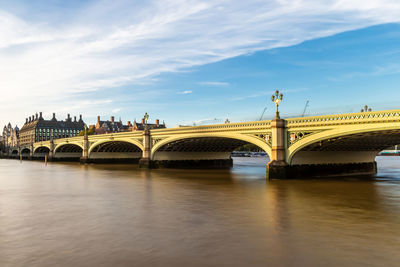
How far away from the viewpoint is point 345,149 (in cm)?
4050

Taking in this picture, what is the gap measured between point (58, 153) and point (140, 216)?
91969mm

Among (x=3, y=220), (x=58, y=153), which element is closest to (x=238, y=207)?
(x=3, y=220)

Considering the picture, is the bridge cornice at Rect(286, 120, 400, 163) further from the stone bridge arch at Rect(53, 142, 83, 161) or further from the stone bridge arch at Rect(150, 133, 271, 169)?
the stone bridge arch at Rect(53, 142, 83, 161)

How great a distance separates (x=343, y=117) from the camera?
31.1 metres

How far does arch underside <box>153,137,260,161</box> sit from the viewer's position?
53.3 metres

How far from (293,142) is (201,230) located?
21.6 meters

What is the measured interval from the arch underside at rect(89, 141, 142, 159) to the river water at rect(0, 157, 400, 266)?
51.7m

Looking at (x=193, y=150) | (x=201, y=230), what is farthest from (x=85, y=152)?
(x=201, y=230)

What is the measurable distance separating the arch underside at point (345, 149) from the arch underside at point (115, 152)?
4533 cm

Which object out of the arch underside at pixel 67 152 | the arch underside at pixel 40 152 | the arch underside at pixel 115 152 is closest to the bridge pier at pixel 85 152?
the arch underside at pixel 115 152

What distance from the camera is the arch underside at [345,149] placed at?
33.5 metres

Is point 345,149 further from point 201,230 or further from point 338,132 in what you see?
point 201,230

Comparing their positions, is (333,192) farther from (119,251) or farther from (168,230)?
(119,251)

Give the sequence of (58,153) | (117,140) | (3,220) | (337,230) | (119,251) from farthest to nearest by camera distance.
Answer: (58,153)
(117,140)
(3,220)
(337,230)
(119,251)
